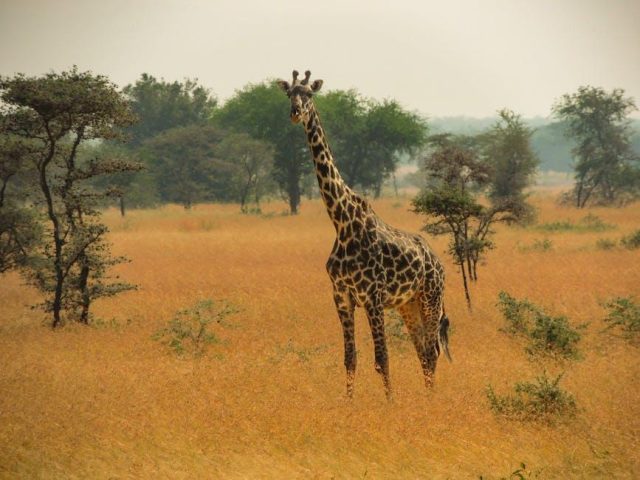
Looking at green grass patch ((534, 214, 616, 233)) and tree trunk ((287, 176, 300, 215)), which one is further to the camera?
tree trunk ((287, 176, 300, 215))

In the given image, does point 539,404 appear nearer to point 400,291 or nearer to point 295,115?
point 400,291

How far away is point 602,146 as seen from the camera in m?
47.1

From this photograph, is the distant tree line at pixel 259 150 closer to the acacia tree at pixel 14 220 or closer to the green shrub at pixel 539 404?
the acacia tree at pixel 14 220

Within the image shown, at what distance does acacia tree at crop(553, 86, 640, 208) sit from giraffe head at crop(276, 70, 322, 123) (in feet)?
128

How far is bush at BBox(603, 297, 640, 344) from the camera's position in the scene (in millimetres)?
14500

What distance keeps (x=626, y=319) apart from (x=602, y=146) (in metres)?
36.2

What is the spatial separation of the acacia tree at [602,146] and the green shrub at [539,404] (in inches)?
1475

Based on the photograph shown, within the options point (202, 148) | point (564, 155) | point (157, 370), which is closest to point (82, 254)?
point (157, 370)

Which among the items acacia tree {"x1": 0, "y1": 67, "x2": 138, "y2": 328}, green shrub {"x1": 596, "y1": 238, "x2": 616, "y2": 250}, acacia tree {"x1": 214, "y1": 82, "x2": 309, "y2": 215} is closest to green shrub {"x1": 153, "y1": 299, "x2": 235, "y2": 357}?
acacia tree {"x1": 0, "y1": 67, "x2": 138, "y2": 328}

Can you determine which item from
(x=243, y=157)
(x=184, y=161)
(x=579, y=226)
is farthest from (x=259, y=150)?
(x=579, y=226)

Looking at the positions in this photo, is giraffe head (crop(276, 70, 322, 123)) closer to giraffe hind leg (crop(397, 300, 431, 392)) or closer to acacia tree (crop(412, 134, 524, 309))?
giraffe hind leg (crop(397, 300, 431, 392))

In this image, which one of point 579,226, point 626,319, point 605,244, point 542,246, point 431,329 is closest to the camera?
point 431,329

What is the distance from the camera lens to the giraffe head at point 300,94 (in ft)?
32.1

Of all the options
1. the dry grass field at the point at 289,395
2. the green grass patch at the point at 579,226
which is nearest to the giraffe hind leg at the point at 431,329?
the dry grass field at the point at 289,395
